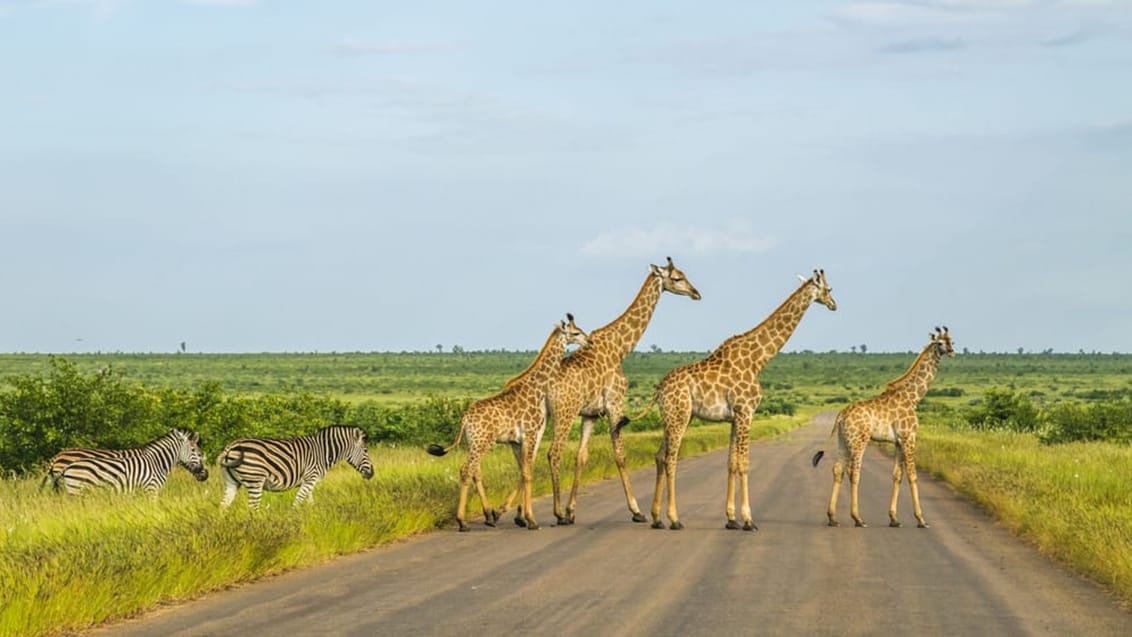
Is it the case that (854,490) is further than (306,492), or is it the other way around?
(854,490)

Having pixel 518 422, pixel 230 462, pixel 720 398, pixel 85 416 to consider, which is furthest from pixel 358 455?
pixel 85 416

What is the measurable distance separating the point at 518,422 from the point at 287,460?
127 inches

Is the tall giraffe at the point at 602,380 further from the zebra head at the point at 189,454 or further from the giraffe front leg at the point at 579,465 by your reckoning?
the zebra head at the point at 189,454

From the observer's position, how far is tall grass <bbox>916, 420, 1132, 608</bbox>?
1555 cm

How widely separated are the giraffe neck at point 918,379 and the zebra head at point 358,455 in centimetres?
795

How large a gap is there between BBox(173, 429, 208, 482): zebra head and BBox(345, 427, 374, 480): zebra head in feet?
7.42

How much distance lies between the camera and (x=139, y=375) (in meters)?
157

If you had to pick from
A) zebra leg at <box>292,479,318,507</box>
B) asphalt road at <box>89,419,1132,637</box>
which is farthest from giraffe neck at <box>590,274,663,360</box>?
zebra leg at <box>292,479,318,507</box>

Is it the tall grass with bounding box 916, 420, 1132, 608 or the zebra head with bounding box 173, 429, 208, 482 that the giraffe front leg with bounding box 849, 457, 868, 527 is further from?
the zebra head with bounding box 173, 429, 208, 482

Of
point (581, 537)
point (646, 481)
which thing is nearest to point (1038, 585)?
point (581, 537)

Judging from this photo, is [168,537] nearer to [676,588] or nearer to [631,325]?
[676,588]

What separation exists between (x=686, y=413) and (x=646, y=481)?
10290mm

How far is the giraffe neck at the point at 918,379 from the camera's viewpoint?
71.8 ft

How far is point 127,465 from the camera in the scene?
2116cm
